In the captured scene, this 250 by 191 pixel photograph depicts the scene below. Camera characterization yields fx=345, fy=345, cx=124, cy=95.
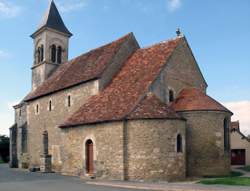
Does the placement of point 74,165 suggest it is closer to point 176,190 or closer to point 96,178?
point 96,178

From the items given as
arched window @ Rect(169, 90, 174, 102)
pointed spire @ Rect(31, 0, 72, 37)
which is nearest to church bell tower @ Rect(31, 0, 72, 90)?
pointed spire @ Rect(31, 0, 72, 37)

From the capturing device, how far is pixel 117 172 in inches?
853

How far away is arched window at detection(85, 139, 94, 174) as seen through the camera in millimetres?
23766

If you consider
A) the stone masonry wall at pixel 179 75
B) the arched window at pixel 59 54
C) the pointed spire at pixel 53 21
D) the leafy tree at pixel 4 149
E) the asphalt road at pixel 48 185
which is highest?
the pointed spire at pixel 53 21

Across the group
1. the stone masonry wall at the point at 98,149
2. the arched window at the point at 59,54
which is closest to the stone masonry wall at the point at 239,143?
the arched window at the point at 59,54

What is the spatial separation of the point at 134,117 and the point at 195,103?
15.8 feet

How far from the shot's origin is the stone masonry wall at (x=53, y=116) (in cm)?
2793

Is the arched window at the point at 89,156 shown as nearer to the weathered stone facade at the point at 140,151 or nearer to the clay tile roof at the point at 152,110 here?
the weathered stone facade at the point at 140,151

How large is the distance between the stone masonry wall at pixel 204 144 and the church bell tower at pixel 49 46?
20.1m

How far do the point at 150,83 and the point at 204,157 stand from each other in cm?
615

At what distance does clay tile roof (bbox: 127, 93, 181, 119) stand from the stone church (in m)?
0.06

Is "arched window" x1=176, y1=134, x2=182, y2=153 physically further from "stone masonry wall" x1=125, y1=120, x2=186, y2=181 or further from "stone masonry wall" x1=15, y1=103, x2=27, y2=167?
"stone masonry wall" x1=15, y1=103, x2=27, y2=167

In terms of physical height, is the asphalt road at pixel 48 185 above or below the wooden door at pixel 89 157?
below

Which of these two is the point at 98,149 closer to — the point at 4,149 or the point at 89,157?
the point at 89,157
